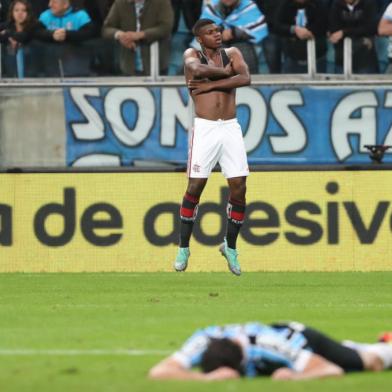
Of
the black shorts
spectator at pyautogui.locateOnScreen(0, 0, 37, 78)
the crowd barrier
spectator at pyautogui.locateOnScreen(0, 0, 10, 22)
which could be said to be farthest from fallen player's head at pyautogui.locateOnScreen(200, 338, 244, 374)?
spectator at pyautogui.locateOnScreen(0, 0, 10, 22)

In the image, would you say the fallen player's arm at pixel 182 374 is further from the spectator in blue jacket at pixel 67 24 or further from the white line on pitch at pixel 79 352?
the spectator in blue jacket at pixel 67 24

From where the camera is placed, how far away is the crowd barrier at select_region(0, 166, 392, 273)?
1983cm

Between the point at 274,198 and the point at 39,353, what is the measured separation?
387 inches

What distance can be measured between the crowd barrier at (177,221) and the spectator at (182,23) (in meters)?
2.53

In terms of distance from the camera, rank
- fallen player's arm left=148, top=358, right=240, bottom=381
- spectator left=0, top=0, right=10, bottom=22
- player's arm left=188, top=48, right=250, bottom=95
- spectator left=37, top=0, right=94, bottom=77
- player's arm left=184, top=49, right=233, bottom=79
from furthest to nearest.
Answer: spectator left=0, top=0, right=10, bottom=22 < spectator left=37, top=0, right=94, bottom=77 < player's arm left=188, top=48, right=250, bottom=95 < player's arm left=184, top=49, right=233, bottom=79 < fallen player's arm left=148, top=358, right=240, bottom=381

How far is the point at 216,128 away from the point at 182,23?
5531mm

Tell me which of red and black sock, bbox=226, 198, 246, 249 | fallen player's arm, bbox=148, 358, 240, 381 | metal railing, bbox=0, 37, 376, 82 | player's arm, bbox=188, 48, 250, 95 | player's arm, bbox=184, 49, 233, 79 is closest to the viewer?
fallen player's arm, bbox=148, 358, 240, 381

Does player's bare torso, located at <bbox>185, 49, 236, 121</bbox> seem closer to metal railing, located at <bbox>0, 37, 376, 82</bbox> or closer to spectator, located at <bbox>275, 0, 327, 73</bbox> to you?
spectator, located at <bbox>275, 0, 327, 73</bbox>

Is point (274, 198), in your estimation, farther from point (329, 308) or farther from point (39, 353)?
point (39, 353)

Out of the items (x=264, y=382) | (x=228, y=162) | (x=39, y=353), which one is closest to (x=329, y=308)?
(x=228, y=162)

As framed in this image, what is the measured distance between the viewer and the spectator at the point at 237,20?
21.0 meters

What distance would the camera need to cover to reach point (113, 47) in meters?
21.8

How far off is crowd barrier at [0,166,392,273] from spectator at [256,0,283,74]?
236cm

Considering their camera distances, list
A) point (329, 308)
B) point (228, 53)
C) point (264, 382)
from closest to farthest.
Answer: point (264, 382)
point (329, 308)
point (228, 53)
